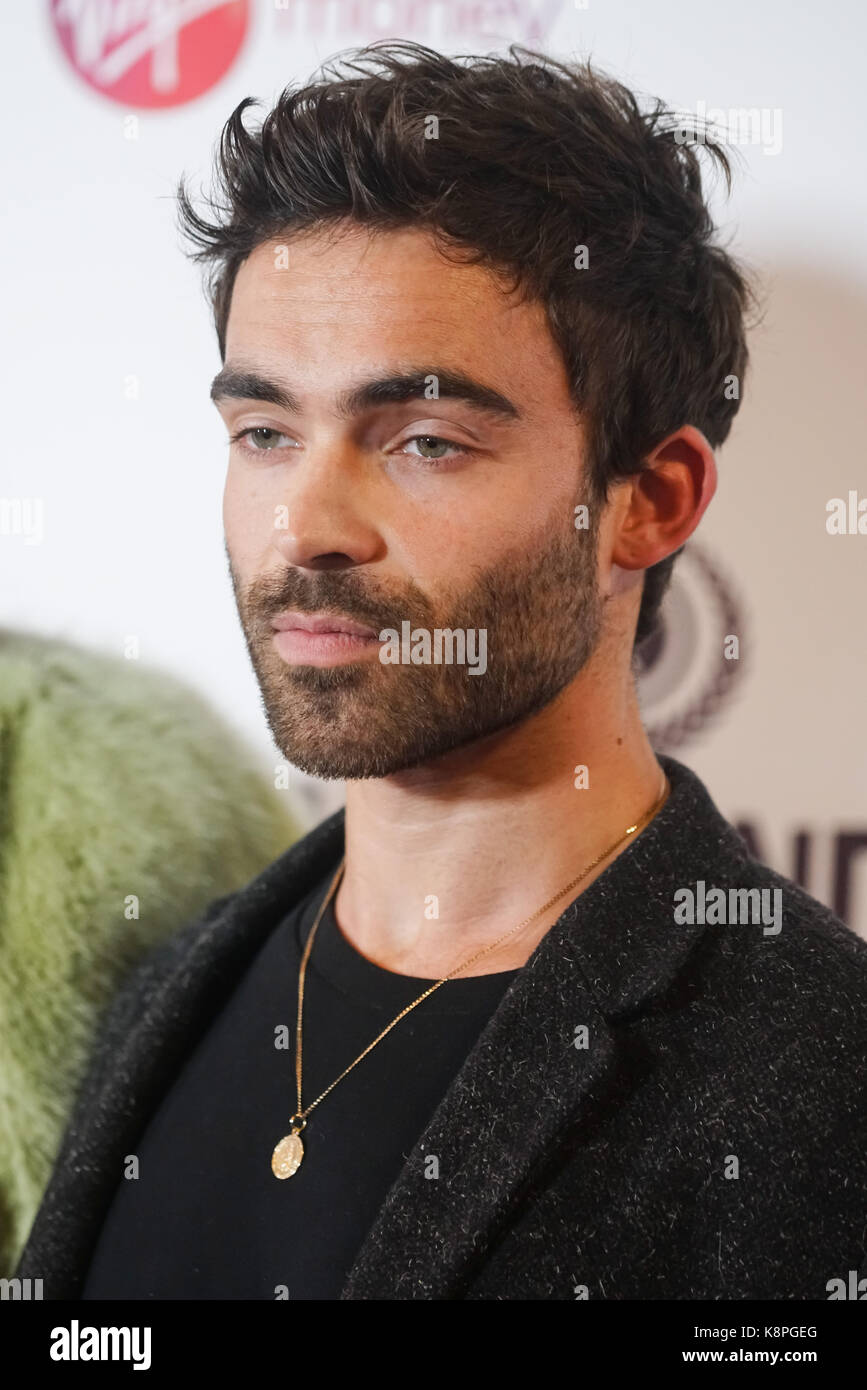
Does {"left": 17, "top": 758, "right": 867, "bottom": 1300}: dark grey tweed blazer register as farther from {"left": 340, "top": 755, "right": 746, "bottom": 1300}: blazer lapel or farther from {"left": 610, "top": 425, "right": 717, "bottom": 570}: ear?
{"left": 610, "top": 425, "right": 717, "bottom": 570}: ear

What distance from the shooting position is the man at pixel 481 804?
107 centimetres

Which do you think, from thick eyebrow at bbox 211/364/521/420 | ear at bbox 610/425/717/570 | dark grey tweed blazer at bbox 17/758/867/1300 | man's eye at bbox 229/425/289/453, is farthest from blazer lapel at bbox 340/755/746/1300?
man's eye at bbox 229/425/289/453

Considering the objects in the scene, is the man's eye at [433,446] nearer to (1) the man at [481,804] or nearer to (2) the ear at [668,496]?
(1) the man at [481,804]

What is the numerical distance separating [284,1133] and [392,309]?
0.86 m

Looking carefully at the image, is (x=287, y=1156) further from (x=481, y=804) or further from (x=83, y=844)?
(x=83, y=844)

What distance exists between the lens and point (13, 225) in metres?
1.76

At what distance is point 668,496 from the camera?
1.39 meters

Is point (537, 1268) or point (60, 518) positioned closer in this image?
point (537, 1268)

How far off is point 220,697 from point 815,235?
1039mm

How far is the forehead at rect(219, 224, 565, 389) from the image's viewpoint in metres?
1.21

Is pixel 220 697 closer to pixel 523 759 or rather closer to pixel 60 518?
pixel 60 518

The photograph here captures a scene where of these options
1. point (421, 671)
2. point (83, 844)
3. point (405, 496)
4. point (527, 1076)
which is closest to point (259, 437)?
point (405, 496)

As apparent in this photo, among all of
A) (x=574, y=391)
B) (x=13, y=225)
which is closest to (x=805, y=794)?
(x=574, y=391)
